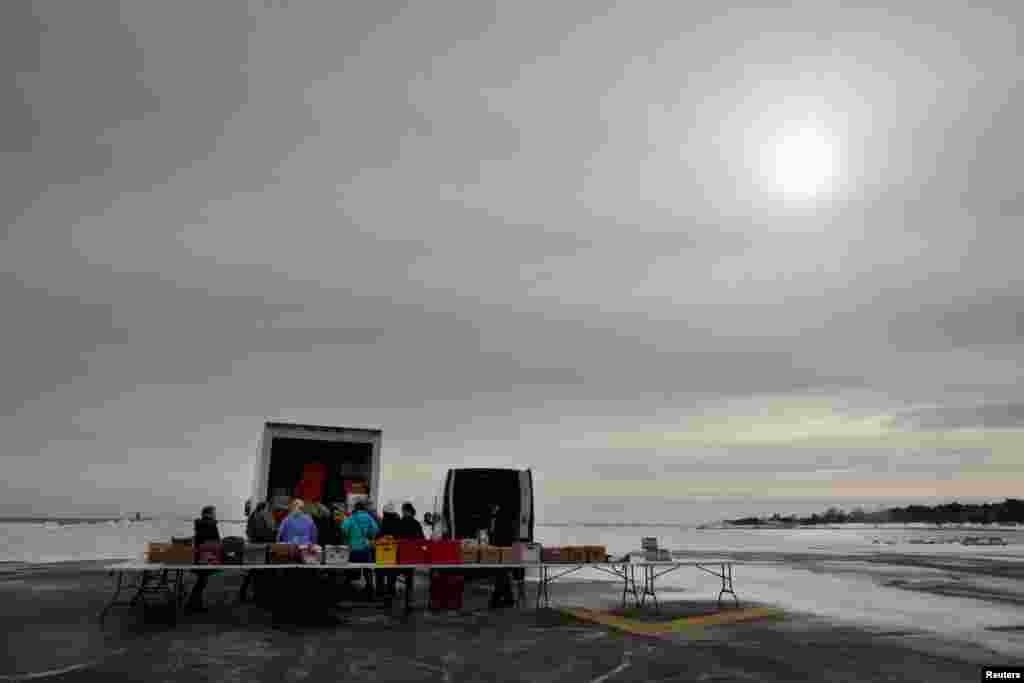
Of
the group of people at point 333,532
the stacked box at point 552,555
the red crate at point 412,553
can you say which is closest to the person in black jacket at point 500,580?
the group of people at point 333,532

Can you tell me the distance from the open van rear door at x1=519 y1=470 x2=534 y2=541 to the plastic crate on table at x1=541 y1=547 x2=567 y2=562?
3352 mm

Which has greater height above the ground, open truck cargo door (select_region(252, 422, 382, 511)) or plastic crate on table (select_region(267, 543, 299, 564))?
open truck cargo door (select_region(252, 422, 382, 511))

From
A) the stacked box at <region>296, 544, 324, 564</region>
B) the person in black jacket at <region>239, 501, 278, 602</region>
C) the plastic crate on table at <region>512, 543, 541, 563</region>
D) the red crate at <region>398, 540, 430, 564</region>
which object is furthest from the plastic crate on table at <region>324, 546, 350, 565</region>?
the plastic crate on table at <region>512, 543, 541, 563</region>

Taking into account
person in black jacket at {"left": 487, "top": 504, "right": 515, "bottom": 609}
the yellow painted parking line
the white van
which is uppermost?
the white van

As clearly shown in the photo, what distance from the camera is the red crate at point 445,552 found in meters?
11.2

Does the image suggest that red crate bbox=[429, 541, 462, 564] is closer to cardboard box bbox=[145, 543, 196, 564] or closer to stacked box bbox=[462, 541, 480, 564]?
stacked box bbox=[462, 541, 480, 564]

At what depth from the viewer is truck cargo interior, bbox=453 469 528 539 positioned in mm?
16641

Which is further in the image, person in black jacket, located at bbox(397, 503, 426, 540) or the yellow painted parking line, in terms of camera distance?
person in black jacket, located at bbox(397, 503, 426, 540)

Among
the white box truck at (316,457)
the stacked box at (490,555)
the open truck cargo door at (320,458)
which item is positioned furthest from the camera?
the open truck cargo door at (320,458)

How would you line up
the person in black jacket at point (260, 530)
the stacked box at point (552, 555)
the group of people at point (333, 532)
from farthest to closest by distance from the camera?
the person in black jacket at point (260, 530)
the stacked box at point (552, 555)
the group of people at point (333, 532)

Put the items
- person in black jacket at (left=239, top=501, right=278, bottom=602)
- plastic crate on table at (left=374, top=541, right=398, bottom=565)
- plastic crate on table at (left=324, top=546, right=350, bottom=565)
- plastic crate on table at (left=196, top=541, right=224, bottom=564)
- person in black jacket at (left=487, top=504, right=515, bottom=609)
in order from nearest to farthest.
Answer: plastic crate on table at (left=196, top=541, right=224, bottom=564) → plastic crate on table at (left=324, top=546, right=350, bottom=565) → plastic crate on table at (left=374, top=541, right=398, bottom=565) → person in black jacket at (left=487, top=504, right=515, bottom=609) → person in black jacket at (left=239, top=501, right=278, bottom=602)

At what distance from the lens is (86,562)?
22.0 m

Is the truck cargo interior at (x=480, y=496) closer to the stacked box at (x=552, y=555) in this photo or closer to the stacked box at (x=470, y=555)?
the stacked box at (x=552, y=555)

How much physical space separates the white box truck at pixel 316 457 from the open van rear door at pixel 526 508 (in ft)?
10.3
